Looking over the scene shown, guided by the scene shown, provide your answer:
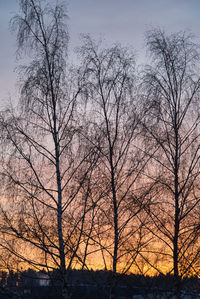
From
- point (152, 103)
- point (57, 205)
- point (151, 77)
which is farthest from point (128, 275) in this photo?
point (151, 77)

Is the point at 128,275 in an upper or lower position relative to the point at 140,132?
lower

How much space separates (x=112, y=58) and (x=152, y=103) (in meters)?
2.25

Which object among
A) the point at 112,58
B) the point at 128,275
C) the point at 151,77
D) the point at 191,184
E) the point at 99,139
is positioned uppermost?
the point at 112,58

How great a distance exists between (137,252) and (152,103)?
5.13 m

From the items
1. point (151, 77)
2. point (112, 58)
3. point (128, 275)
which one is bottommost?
point (128, 275)

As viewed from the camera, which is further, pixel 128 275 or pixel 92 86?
pixel 128 275

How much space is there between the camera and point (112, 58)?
44.2ft

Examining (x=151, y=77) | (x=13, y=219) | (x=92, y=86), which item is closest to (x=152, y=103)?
(x=151, y=77)

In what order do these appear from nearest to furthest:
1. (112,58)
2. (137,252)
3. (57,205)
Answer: (57,205), (137,252), (112,58)

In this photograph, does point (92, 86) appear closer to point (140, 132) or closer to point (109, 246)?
point (140, 132)

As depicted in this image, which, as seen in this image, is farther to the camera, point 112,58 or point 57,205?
point 112,58

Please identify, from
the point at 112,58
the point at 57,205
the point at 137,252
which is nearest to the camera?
the point at 57,205

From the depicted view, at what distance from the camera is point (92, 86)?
12938mm

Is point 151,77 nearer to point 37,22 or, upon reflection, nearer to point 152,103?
point 152,103
